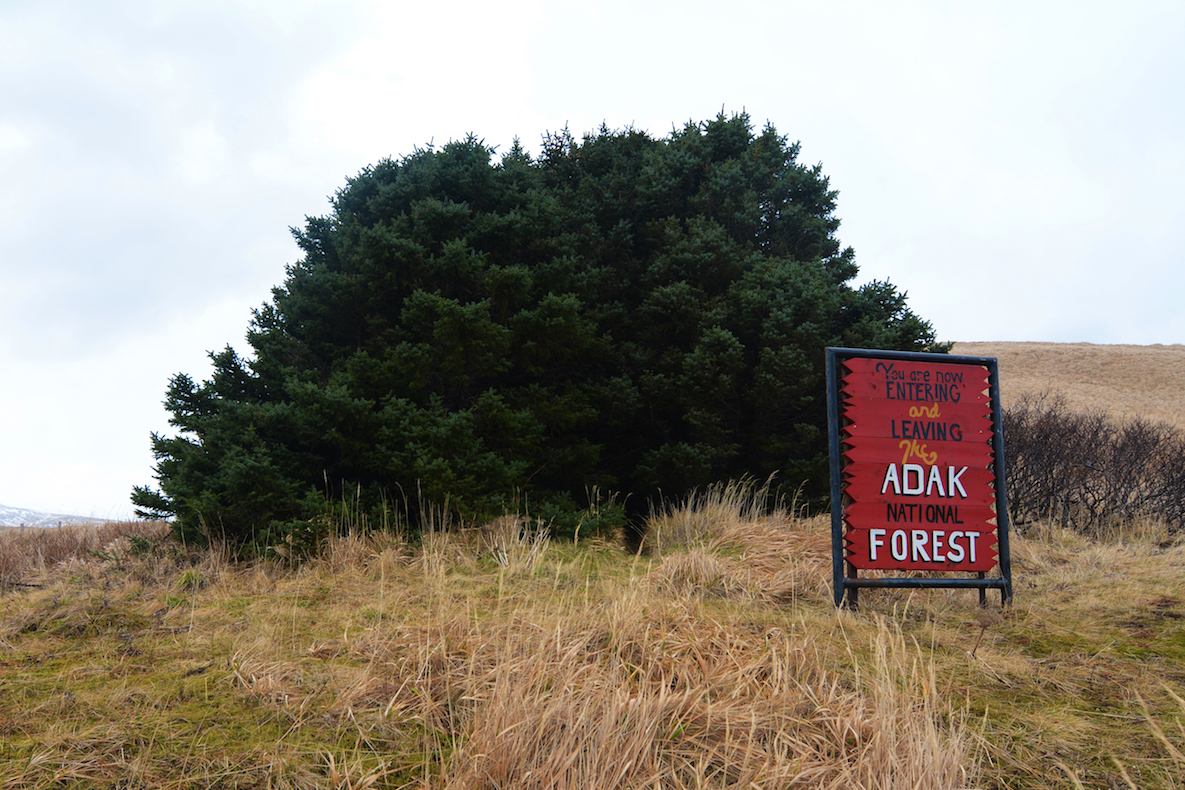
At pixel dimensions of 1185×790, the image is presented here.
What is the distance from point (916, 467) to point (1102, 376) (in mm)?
43197

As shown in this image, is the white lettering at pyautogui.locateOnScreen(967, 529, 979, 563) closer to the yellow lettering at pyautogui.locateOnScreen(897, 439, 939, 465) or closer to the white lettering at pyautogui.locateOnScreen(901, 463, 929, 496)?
the white lettering at pyautogui.locateOnScreen(901, 463, 929, 496)

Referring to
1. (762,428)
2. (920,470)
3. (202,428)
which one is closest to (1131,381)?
(762,428)

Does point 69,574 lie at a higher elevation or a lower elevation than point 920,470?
Answer: lower

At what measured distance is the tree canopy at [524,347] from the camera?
305 inches

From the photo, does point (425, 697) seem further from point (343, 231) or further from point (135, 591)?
point (343, 231)

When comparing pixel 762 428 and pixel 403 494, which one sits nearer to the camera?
pixel 403 494

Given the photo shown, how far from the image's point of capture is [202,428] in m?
8.66

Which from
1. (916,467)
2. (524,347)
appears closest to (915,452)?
(916,467)

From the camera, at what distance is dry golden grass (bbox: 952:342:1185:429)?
105 ft

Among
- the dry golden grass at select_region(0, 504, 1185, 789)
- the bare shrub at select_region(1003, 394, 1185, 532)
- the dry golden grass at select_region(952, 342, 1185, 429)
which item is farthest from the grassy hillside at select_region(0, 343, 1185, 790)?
the dry golden grass at select_region(952, 342, 1185, 429)

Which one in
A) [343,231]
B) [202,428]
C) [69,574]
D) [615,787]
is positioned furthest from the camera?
[343,231]

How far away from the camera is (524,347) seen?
9.22m

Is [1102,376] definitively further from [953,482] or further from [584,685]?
[584,685]

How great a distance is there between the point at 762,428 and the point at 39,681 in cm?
824
